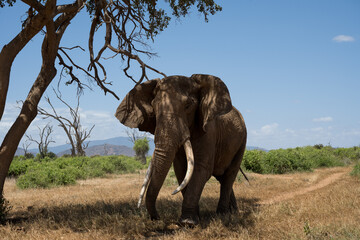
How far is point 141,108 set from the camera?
6762 millimetres

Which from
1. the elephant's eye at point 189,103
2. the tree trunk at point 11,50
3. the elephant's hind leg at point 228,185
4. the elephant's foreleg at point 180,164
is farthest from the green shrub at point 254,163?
the elephant's eye at point 189,103

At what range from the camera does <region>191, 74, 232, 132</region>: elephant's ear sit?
632 centimetres

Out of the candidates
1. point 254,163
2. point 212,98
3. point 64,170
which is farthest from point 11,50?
point 254,163

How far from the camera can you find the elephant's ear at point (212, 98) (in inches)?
249

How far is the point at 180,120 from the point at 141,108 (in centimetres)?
112

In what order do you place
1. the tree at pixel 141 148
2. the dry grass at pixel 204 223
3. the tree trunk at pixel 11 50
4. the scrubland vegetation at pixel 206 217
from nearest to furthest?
the dry grass at pixel 204 223
the scrubland vegetation at pixel 206 217
the tree trunk at pixel 11 50
the tree at pixel 141 148

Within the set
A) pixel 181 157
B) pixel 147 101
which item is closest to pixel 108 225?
pixel 181 157

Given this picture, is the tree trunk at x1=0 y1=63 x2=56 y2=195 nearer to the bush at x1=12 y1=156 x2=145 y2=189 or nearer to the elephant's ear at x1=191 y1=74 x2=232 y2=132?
the elephant's ear at x1=191 y1=74 x2=232 y2=132

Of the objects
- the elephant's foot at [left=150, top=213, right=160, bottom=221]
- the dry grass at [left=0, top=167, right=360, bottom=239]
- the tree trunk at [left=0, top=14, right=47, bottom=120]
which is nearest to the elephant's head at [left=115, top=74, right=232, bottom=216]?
the elephant's foot at [left=150, top=213, right=160, bottom=221]

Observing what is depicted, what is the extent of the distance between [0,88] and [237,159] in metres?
6.03

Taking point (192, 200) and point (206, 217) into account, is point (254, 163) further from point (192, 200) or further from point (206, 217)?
point (192, 200)

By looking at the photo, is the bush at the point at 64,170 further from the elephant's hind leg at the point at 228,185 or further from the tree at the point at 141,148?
the tree at the point at 141,148

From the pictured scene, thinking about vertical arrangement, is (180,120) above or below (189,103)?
below

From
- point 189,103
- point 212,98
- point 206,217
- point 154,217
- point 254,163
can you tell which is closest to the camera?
point 189,103
